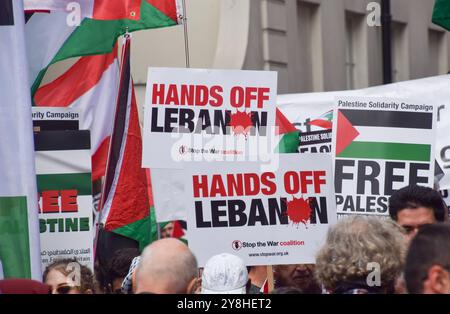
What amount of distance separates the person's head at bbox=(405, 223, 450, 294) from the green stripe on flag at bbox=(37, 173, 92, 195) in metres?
4.60

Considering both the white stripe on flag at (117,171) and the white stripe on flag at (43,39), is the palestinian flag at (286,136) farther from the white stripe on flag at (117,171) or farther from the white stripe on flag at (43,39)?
the white stripe on flag at (43,39)

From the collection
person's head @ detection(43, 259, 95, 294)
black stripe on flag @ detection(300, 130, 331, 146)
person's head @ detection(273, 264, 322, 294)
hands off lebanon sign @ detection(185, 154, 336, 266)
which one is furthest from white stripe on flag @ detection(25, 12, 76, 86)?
person's head @ detection(43, 259, 95, 294)

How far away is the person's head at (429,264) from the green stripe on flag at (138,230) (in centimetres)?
500

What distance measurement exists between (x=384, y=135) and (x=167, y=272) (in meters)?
3.82

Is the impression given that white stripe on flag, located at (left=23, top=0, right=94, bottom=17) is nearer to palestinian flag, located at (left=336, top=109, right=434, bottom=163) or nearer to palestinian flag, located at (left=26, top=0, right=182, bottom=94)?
palestinian flag, located at (left=26, top=0, right=182, bottom=94)

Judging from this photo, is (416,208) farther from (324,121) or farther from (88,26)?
(88,26)

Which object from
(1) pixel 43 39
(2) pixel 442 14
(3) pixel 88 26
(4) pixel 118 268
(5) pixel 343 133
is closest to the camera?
(4) pixel 118 268

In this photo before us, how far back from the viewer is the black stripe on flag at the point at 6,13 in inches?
269

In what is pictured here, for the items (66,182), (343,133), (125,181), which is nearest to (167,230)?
(125,181)

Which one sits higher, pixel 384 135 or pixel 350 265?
pixel 384 135

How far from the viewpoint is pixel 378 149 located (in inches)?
323

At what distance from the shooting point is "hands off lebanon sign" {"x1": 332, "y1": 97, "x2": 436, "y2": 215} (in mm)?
8102

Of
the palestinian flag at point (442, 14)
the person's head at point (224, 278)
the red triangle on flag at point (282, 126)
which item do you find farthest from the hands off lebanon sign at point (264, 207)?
the palestinian flag at point (442, 14)
